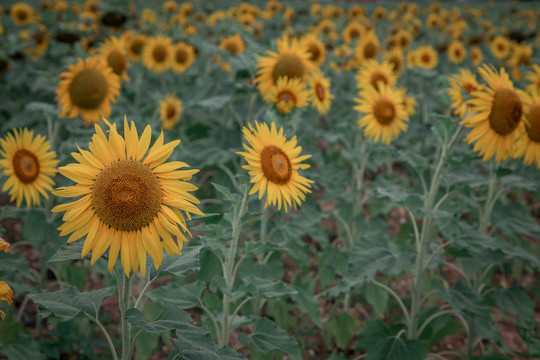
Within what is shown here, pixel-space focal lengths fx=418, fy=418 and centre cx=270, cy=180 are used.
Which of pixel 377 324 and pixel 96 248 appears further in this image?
pixel 377 324

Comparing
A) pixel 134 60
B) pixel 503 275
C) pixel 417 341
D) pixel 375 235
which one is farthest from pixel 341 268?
pixel 134 60

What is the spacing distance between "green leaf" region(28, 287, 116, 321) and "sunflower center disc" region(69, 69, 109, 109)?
5.65ft

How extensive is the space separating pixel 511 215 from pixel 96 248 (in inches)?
119

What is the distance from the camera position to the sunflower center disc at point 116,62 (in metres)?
3.92

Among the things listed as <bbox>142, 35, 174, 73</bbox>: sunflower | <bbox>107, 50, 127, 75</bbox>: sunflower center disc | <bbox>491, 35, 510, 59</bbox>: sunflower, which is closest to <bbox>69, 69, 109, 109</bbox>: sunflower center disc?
<bbox>107, 50, 127, 75</bbox>: sunflower center disc

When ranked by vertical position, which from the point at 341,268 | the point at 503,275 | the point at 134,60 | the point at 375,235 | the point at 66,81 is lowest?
the point at 503,275

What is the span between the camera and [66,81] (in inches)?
119

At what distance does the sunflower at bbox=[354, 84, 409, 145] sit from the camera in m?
3.46

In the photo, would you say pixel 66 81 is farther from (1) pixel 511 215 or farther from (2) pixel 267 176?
(1) pixel 511 215

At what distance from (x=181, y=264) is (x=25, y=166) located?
1.42m

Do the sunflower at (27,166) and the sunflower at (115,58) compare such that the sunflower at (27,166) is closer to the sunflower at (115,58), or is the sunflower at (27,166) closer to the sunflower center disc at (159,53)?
the sunflower at (115,58)

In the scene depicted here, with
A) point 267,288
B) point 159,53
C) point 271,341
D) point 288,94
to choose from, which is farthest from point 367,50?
point 271,341

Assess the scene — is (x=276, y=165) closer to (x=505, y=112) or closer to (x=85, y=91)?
(x=505, y=112)

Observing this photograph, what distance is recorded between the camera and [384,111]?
345 cm
